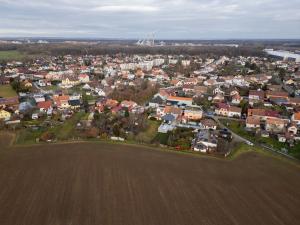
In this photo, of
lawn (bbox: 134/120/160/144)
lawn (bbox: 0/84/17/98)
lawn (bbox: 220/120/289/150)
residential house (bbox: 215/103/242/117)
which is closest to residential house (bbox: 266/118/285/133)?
lawn (bbox: 220/120/289/150)

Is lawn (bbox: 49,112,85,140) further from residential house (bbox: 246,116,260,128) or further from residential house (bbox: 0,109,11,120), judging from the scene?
residential house (bbox: 246,116,260,128)

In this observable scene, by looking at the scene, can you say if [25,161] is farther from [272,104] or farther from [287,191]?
[272,104]

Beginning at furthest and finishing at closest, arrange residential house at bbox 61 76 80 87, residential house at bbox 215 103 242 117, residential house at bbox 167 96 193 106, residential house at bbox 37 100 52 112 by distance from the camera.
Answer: residential house at bbox 61 76 80 87
residential house at bbox 167 96 193 106
residential house at bbox 215 103 242 117
residential house at bbox 37 100 52 112

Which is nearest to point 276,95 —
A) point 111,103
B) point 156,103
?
point 156,103

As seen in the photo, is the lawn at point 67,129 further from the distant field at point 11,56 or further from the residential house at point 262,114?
the distant field at point 11,56

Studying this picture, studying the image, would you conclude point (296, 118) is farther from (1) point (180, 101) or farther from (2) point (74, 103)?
(2) point (74, 103)
